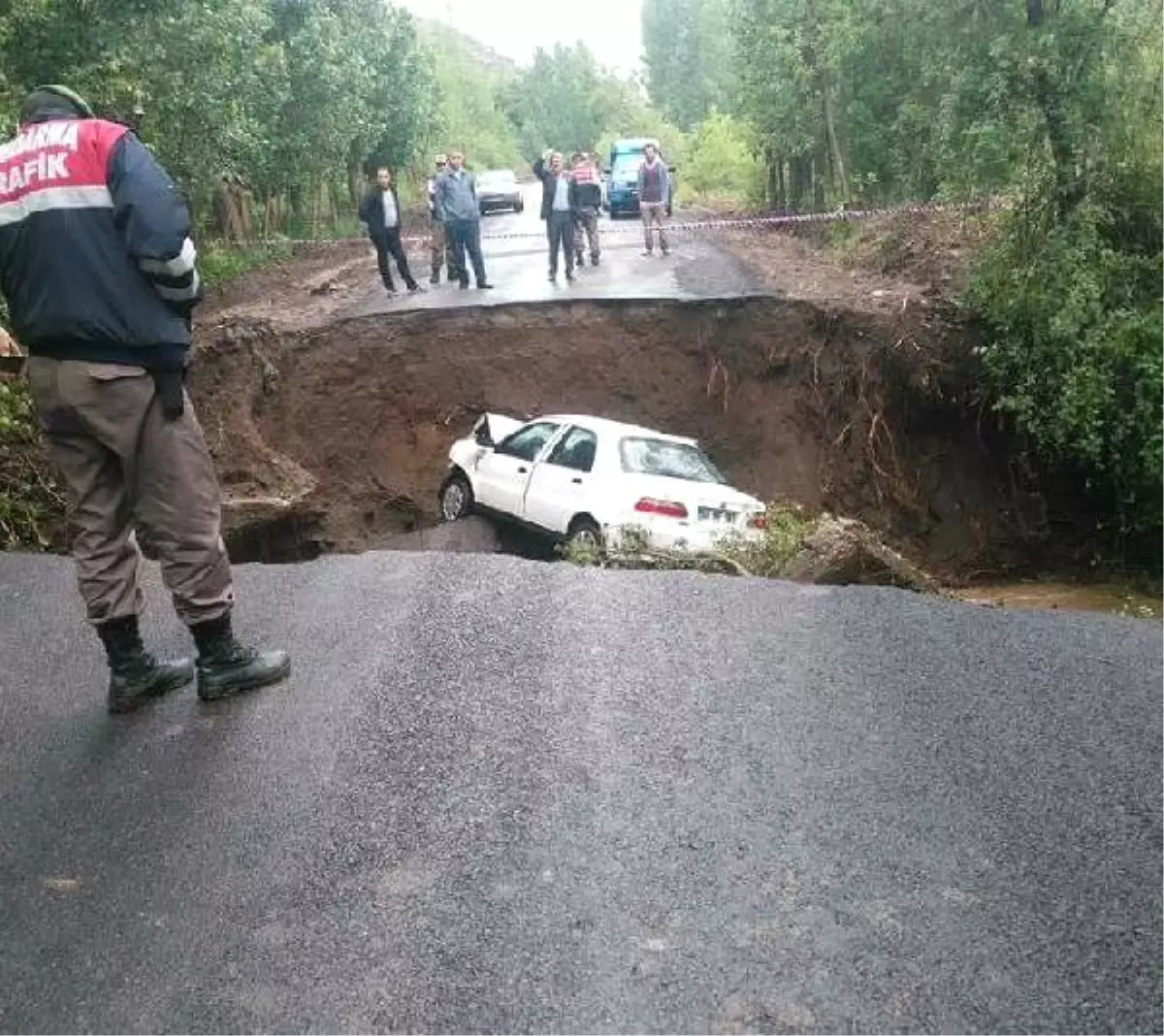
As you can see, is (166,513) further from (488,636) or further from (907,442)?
(907,442)

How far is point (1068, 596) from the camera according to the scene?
12.4m

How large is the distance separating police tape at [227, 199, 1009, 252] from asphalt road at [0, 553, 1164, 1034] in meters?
11.3

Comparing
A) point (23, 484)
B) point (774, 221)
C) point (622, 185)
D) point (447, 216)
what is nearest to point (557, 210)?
point (447, 216)

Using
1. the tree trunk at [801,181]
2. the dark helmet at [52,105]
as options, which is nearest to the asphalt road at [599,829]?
the dark helmet at [52,105]

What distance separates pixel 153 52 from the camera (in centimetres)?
1550

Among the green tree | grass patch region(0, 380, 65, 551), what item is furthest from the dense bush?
the green tree

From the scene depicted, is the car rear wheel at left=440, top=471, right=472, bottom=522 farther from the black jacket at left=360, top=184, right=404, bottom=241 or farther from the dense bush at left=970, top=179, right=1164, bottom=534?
the dense bush at left=970, top=179, right=1164, bottom=534

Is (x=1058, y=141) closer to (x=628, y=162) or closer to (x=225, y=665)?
(x=225, y=665)

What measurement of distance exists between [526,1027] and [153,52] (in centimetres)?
1600

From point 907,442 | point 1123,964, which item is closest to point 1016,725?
point 1123,964

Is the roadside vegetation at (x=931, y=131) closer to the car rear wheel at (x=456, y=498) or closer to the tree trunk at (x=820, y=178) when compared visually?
the tree trunk at (x=820, y=178)

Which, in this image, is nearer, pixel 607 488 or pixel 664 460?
pixel 607 488

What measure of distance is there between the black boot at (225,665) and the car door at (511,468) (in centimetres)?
741

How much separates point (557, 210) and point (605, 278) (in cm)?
134
